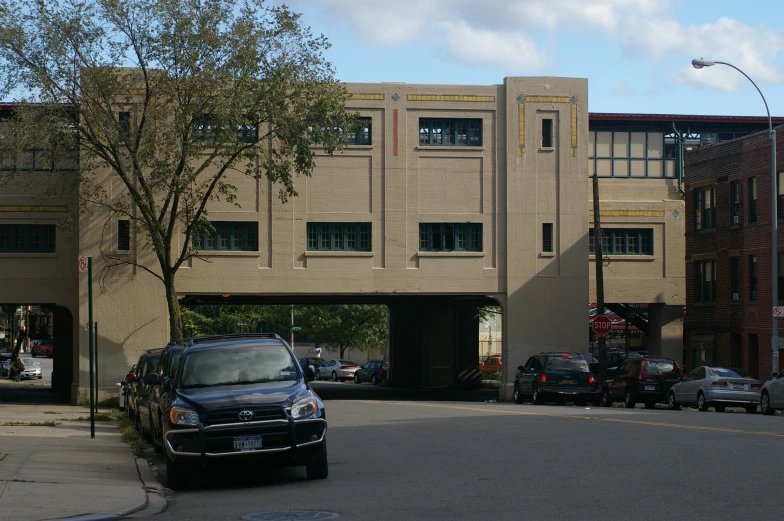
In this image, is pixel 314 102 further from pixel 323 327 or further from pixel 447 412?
pixel 323 327

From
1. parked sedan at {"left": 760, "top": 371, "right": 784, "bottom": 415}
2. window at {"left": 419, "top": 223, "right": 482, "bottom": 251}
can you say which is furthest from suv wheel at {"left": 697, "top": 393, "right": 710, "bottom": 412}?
window at {"left": 419, "top": 223, "right": 482, "bottom": 251}

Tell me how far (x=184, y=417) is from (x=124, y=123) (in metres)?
25.5

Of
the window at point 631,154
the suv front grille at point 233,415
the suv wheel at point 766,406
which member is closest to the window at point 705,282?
the window at point 631,154

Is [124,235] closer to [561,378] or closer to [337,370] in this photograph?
[561,378]

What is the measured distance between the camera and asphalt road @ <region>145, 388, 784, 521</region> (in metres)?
10.3

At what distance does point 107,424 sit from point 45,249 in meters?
15.0

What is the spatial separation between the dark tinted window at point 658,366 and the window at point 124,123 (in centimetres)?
1824

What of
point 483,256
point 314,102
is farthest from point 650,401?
point 314,102

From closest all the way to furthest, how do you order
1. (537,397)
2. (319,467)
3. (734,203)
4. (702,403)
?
(319,467) → (702,403) → (537,397) → (734,203)

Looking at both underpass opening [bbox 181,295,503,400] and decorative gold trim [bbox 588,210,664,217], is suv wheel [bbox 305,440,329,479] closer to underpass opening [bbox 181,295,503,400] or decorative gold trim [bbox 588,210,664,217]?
underpass opening [bbox 181,295,503,400]

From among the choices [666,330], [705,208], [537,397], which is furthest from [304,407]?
[705,208]

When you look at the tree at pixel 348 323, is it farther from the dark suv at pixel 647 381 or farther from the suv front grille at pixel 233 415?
the suv front grille at pixel 233 415

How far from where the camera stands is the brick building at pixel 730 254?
4091 centimetres

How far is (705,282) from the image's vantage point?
46000 millimetres
